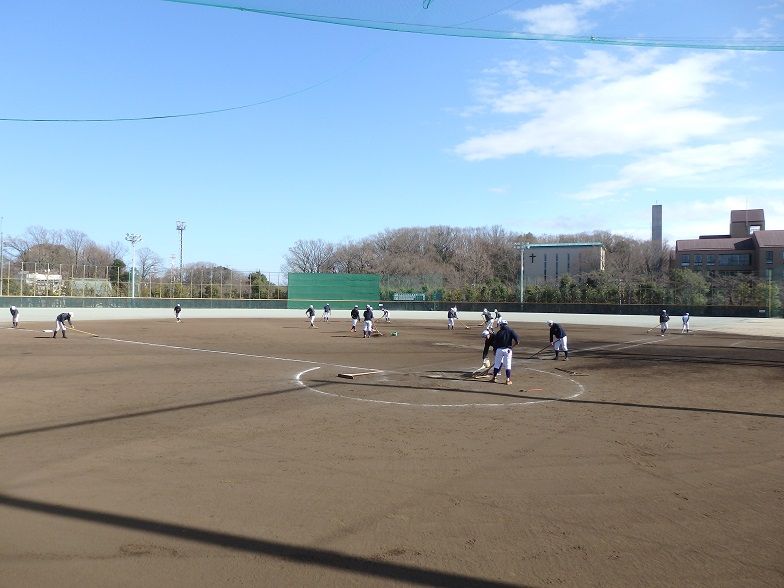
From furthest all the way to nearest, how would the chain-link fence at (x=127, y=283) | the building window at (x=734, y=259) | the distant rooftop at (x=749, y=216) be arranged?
1. the distant rooftop at (x=749, y=216)
2. the building window at (x=734, y=259)
3. the chain-link fence at (x=127, y=283)

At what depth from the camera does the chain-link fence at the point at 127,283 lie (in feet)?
178

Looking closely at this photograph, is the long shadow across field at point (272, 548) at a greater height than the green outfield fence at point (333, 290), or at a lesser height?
lesser

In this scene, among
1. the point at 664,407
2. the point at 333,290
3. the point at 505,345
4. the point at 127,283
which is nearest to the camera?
the point at 664,407

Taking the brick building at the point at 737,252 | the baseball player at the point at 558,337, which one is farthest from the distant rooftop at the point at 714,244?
the baseball player at the point at 558,337

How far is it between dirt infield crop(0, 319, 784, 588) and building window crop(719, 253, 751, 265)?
84022mm

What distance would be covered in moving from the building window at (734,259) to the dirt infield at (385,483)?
84.0m

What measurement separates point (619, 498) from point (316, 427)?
5.12 m

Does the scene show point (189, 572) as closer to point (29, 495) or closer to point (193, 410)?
point (29, 495)

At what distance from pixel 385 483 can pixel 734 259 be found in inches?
3789

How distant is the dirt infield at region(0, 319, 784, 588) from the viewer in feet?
15.6

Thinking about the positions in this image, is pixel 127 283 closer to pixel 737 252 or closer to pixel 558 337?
pixel 558 337

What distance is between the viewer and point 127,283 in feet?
195

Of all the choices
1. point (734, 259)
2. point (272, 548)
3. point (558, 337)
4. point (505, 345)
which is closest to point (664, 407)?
point (505, 345)

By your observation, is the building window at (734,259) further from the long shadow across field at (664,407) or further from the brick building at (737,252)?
the long shadow across field at (664,407)
